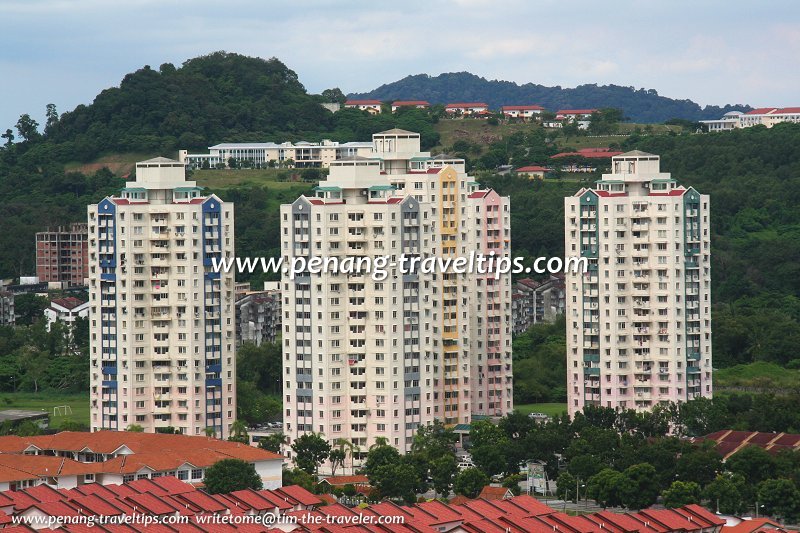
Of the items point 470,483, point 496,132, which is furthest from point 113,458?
point 496,132

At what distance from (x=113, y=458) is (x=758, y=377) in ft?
118

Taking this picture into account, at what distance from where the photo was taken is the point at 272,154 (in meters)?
146

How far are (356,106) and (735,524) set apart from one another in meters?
114

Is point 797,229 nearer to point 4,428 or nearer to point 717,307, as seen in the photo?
point 717,307

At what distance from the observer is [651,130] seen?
160250 millimetres

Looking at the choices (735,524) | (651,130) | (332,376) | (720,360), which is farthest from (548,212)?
(735,524)

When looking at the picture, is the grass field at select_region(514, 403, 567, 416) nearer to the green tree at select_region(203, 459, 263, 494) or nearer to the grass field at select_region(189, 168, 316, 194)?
the green tree at select_region(203, 459, 263, 494)

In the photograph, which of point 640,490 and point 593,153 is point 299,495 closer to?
point 640,490

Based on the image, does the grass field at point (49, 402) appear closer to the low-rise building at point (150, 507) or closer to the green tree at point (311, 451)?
the green tree at point (311, 451)

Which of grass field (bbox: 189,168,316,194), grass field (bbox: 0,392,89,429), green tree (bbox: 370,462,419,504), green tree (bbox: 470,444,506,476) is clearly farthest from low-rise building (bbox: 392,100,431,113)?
green tree (bbox: 370,462,419,504)

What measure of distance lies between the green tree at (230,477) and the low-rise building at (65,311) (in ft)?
163

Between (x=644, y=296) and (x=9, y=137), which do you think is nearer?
(x=644, y=296)

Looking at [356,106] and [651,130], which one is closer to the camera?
[651,130]

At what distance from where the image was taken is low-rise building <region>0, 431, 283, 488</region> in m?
65.4
